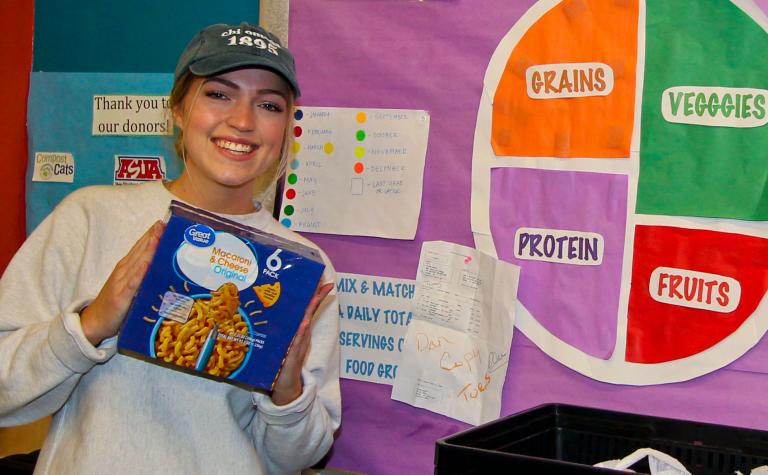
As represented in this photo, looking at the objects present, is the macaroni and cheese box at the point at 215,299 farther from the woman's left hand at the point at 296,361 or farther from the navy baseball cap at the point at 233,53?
the navy baseball cap at the point at 233,53

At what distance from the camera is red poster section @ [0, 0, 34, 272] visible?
2.07 meters

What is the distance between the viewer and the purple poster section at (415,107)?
1484 millimetres

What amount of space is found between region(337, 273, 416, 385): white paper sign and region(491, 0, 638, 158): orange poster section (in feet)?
1.11

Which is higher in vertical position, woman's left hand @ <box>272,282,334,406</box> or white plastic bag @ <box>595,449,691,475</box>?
woman's left hand @ <box>272,282,334,406</box>

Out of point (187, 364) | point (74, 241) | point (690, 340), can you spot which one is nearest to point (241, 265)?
point (187, 364)

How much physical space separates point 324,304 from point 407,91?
17.9 inches

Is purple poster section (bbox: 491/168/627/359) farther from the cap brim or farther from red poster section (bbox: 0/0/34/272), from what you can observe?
red poster section (bbox: 0/0/34/272)

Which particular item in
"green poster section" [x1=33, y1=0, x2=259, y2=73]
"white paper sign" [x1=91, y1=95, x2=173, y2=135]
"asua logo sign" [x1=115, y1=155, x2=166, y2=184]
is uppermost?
"green poster section" [x1=33, y1=0, x2=259, y2=73]

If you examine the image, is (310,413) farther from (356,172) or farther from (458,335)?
(356,172)

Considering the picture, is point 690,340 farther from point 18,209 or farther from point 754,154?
point 18,209

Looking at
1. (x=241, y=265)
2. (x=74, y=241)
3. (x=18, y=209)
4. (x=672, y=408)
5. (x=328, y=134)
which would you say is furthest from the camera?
(x=18, y=209)

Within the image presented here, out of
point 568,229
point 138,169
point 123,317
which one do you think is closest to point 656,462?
point 568,229

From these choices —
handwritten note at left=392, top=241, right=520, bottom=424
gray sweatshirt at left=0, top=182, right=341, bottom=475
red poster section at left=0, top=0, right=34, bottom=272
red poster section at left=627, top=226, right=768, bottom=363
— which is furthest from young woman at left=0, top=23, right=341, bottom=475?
red poster section at left=0, top=0, right=34, bottom=272

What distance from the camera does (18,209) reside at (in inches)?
82.0
